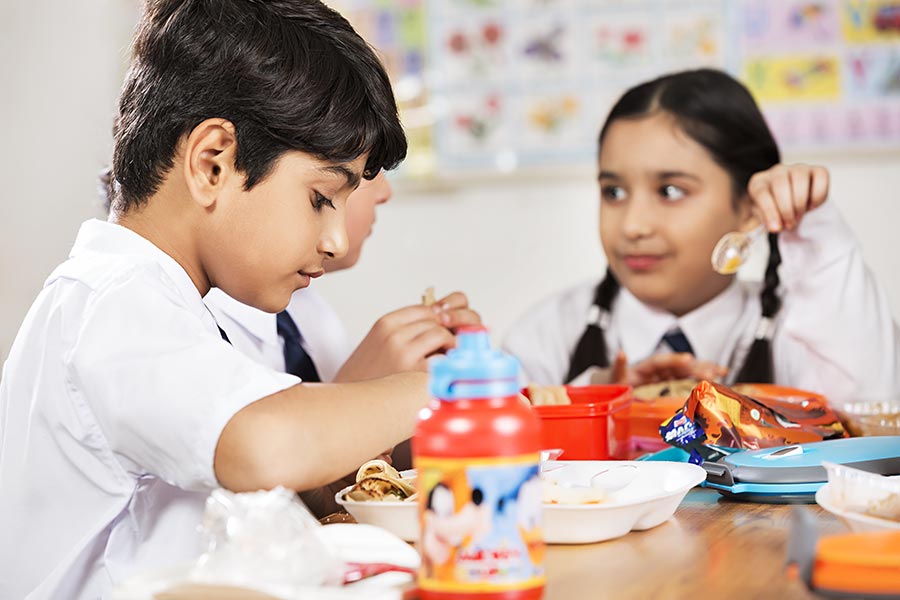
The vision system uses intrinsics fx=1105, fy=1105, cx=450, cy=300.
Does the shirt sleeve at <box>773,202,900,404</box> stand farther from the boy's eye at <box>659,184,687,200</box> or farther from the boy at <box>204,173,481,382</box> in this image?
the boy at <box>204,173,481,382</box>

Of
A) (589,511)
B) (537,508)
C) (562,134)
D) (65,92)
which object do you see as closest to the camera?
(537,508)

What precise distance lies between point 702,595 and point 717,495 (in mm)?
354

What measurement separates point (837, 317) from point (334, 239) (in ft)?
3.18

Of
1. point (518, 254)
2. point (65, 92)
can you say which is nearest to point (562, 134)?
point (518, 254)

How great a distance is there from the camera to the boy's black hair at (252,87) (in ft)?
3.14

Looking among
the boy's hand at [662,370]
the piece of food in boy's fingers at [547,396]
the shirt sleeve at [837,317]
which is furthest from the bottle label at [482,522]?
the shirt sleeve at [837,317]

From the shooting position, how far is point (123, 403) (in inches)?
31.2

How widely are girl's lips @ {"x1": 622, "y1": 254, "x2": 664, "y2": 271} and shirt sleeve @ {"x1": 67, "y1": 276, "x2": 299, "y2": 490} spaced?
3.63 feet

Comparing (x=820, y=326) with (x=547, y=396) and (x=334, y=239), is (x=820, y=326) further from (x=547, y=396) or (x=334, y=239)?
(x=334, y=239)

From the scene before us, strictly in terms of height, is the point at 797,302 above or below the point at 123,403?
below

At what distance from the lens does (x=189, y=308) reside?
917 mm

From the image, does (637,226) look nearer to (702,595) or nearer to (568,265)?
(568,265)

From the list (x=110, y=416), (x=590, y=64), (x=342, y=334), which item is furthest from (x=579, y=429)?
(x=590, y=64)

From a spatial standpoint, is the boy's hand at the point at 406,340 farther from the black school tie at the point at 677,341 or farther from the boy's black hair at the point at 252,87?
the black school tie at the point at 677,341
